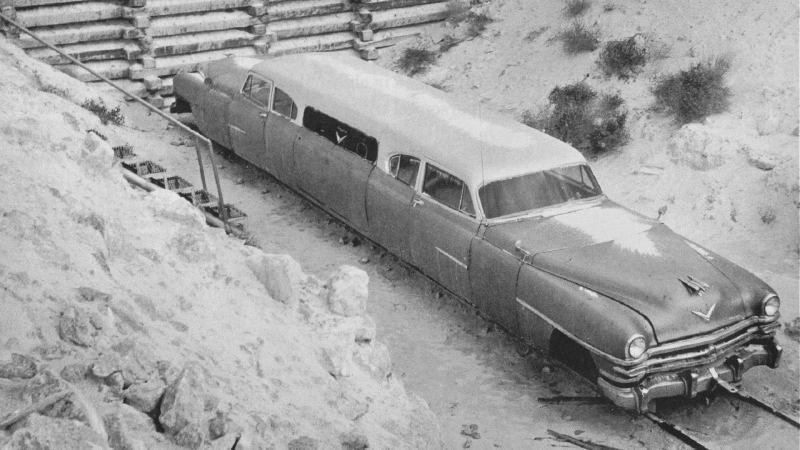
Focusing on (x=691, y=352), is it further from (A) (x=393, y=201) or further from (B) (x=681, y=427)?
(A) (x=393, y=201)

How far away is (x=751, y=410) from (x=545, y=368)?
5.22ft

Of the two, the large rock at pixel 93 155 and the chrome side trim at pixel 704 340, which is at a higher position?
the large rock at pixel 93 155

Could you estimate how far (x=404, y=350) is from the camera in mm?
7867

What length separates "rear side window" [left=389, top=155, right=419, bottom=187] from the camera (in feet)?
27.6

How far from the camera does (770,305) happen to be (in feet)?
22.7

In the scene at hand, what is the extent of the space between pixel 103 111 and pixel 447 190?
526 centimetres

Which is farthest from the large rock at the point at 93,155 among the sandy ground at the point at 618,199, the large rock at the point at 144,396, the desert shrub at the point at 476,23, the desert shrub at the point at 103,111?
the desert shrub at the point at 476,23

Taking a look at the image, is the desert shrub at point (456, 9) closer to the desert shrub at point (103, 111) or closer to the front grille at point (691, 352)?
the desert shrub at point (103, 111)

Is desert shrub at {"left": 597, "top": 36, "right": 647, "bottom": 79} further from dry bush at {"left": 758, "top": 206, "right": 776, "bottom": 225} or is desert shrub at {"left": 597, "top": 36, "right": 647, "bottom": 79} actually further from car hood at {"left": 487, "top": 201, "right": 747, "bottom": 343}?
car hood at {"left": 487, "top": 201, "right": 747, "bottom": 343}

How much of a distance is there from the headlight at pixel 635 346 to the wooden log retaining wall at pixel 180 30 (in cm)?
847

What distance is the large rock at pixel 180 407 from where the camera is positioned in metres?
4.14

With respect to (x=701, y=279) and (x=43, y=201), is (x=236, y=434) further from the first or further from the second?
(x=701, y=279)

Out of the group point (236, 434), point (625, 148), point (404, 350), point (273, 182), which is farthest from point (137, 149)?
point (236, 434)

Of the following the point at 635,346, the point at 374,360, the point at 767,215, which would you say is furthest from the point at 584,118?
the point at 374,360
